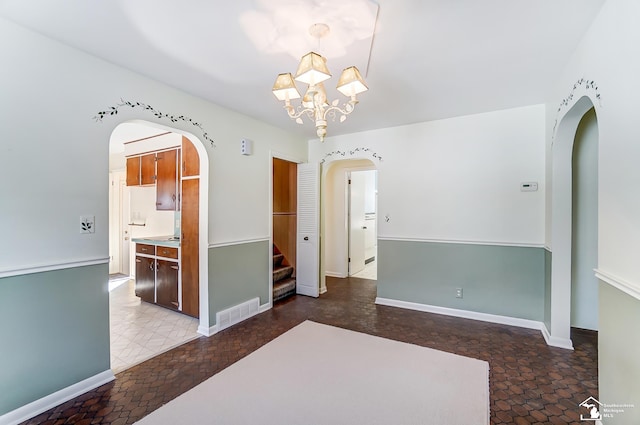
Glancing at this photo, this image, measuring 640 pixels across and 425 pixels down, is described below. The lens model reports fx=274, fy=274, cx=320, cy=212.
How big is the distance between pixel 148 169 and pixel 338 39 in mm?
3804

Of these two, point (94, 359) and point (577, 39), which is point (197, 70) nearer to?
point (94, 359)

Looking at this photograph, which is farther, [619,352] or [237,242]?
[237,242]

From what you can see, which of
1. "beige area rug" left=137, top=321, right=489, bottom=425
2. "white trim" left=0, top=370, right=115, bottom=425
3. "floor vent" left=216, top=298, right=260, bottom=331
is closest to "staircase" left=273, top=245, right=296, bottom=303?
"floor vent" left=216, top=298, right=260, bottom=331

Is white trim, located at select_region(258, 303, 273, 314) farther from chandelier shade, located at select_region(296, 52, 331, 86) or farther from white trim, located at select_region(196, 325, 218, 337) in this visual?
chandelier shade, located at select_region(296, 52, 331, 86)

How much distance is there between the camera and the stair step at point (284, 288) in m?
4.23

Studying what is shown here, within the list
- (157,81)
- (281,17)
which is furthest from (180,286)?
(281,17)

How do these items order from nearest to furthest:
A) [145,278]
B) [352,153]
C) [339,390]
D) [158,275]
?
[339,390]
[158,275]
[145,278]
[352,153]

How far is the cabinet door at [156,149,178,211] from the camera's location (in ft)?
13.0

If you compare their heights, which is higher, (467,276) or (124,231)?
(124,231)

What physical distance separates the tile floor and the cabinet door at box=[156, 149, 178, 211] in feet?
4.73

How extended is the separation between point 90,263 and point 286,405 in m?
1.97

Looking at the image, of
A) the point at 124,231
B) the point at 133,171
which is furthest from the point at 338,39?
the point at 124,231

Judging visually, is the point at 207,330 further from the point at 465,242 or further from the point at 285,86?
the point at 465,242

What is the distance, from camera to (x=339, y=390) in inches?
50.0
